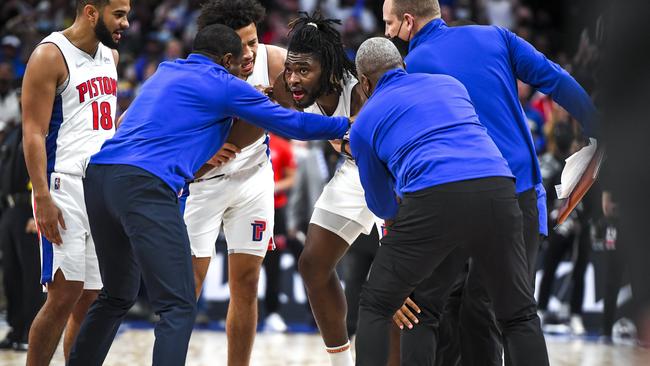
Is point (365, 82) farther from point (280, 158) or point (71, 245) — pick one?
point (280, 158)

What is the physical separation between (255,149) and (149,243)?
1447mm

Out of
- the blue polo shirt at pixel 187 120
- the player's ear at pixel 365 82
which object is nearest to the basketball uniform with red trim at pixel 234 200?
the blue polo shirt at pixel 187 120

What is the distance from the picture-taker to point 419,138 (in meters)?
4.41

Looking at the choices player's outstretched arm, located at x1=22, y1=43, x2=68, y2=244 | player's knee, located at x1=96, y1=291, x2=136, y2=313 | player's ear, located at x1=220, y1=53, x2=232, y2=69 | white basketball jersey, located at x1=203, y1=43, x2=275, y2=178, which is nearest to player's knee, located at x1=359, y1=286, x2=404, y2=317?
player's knee, located at x1=96, y1=291, x2=136, y2=313

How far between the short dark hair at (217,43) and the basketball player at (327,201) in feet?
1.77

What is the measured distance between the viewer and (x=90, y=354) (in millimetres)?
4906

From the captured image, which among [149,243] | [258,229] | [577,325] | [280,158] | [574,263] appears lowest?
[577,325]

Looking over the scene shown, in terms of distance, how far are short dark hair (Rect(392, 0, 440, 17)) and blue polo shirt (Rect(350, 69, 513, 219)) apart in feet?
1.86

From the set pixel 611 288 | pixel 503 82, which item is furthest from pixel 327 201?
pixel 611 288

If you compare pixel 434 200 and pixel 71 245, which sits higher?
pixel 434 200

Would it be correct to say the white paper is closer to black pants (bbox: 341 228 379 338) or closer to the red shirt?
black pants (bbox: 341 228 379 338)

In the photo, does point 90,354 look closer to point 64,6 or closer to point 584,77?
point 584,77

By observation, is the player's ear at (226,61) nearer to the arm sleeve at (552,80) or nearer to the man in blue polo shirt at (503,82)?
the man in blue polo shirt at (503,82)

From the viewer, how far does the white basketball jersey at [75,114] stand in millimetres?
5508
